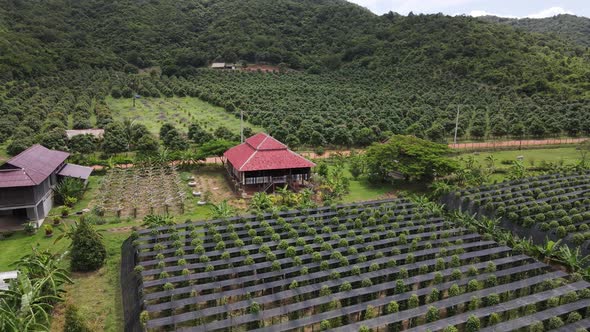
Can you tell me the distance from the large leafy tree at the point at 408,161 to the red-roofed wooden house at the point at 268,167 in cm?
718

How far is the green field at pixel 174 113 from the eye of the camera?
6919 cm

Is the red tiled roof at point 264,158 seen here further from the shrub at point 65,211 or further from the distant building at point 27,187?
the distant building at point 27,187

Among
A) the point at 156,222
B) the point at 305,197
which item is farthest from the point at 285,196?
the point at 156,222

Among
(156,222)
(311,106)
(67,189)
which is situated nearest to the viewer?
(156,222)

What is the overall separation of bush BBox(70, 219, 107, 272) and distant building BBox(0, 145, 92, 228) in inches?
296

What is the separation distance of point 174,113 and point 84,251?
181 feet

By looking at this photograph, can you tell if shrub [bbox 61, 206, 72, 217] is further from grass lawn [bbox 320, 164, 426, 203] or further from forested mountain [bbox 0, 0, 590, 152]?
grass lawn [bbox 320, 164, 426, 203]

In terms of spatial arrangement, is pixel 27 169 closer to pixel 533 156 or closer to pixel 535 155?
pixel 533 156

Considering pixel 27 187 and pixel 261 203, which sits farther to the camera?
pixel 261 203

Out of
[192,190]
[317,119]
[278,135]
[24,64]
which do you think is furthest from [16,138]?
[24,64]

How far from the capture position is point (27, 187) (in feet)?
100

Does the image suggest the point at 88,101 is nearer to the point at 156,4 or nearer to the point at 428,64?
the point at 428,64

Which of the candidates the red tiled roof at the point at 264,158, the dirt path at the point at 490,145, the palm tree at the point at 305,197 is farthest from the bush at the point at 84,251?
the dirt path at the point at 490,145

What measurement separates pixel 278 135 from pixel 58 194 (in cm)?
2870
